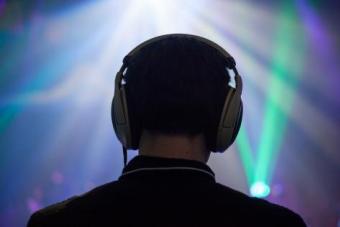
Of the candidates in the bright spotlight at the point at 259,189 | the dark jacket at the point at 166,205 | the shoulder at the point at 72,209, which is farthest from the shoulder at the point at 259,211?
the bright spotlight at the point at 259,189

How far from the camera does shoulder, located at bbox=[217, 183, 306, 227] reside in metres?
0.50

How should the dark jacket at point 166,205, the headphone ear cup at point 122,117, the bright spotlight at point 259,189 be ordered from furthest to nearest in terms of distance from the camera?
the bright spotlight at point 259,189 → the headphone ear cup at point 122,117 → the dark jacket at point 166,205

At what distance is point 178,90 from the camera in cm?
53

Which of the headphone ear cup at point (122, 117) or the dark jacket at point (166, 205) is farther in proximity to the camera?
the headphone ear cup at point (122, 117)

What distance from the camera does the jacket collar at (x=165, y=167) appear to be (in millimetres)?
512

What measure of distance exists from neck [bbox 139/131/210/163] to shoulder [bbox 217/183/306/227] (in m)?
0.05

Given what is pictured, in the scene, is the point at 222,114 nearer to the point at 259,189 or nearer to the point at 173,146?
the point at 173,146

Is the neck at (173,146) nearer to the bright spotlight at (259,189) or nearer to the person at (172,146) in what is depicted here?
the person at (172,146)

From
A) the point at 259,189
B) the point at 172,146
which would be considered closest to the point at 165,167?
the point at 172,146

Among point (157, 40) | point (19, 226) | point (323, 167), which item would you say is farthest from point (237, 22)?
point (157, 40)

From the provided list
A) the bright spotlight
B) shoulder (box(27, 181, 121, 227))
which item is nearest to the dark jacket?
shoulder (box(27, 181, 121, 227))

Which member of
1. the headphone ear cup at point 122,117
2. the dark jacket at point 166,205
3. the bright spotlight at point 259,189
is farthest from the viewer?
the bright spotlight at point 259,189

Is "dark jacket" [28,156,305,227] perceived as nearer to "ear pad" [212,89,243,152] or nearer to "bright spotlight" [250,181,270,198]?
"ear pad" [212,89,243,152]

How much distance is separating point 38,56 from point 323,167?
94.5 inches
